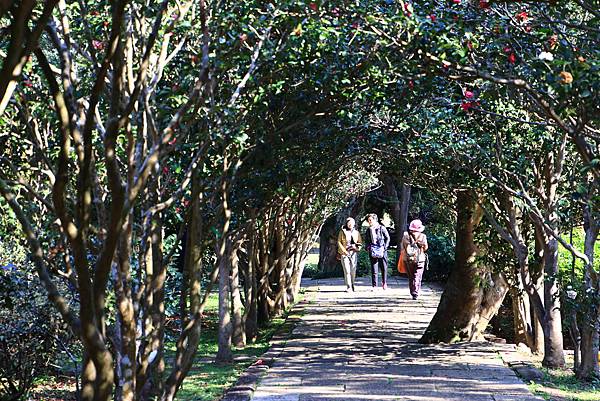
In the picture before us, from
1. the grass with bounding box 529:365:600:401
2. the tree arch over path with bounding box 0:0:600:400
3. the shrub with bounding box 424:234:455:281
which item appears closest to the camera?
the tree arch over path with bounding box 0:0:600:400

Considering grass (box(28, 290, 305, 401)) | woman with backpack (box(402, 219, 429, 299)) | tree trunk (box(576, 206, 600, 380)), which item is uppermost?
woman with backpack (box(402, 219, 429, 299))

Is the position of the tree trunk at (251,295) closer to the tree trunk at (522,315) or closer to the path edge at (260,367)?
the path edge at (260,367)

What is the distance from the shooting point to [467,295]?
13055 millimetres

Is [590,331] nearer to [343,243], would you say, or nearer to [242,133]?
[242,133]

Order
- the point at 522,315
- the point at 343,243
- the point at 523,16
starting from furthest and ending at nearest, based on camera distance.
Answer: the point at 343,243 → the point at 522,315 → the point at 523,16

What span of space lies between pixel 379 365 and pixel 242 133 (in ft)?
17.3

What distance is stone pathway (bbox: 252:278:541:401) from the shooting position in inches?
375

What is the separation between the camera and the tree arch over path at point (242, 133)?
4324 millimetres

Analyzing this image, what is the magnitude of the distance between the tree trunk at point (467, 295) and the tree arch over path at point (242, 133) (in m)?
0.04

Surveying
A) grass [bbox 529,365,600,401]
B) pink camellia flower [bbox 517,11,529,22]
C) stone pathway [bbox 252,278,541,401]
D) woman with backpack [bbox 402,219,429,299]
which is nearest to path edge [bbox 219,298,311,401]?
stone pathway [bbox 252,278,541,401]

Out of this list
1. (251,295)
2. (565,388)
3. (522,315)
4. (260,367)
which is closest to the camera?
(565,388)

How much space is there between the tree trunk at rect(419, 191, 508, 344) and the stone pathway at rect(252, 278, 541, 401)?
34 cm

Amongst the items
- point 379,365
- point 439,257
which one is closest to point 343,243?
point 439,257

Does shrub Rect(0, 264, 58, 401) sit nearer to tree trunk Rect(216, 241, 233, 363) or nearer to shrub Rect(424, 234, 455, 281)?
tree trunk Rect(216, 241, 233, 363)
